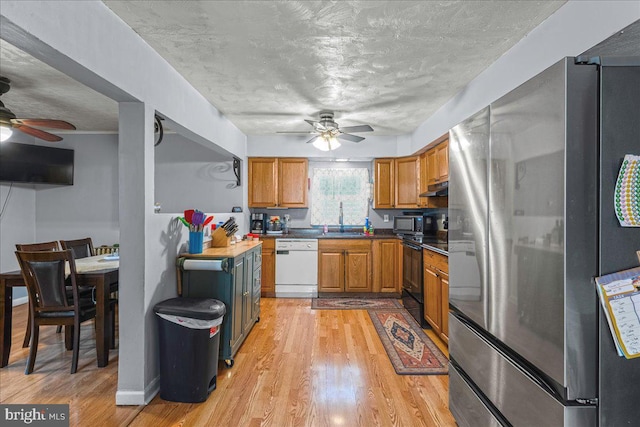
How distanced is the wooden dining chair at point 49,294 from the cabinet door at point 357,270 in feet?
10.6

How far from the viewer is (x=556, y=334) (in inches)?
44.1

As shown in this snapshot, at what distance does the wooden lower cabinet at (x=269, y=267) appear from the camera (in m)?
4.81

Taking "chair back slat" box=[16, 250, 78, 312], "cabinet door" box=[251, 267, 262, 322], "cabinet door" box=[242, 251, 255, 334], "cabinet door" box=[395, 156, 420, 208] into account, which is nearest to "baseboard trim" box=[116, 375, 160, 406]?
"chair back slat" box=[16, 250, 78, 312]

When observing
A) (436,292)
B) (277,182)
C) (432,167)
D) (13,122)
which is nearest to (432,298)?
(436,292)

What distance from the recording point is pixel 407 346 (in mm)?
3094

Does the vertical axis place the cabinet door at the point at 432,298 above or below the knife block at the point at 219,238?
below

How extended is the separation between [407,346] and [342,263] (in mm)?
1874

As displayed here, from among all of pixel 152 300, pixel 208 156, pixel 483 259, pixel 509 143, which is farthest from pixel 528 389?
pixel 208 156

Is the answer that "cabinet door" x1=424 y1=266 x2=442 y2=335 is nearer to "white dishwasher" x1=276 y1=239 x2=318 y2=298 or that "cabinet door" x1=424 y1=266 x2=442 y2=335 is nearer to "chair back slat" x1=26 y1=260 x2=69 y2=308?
"white dishwasher" x1=276 y1=239 x2=318 y2=298

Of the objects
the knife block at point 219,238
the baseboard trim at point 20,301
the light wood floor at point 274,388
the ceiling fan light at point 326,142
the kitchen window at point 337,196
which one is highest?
the ceiling fan light at point 326,142

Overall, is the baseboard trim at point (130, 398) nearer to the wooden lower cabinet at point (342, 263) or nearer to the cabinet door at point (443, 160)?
the wooden lower cabinet at point (342, 263)

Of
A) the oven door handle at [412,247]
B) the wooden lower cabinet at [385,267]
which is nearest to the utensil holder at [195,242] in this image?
the oven door handle at [412,247]

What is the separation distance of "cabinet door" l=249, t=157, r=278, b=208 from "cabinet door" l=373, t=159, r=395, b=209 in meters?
1.64

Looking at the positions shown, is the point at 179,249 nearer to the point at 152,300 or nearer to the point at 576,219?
the point at 152,300
